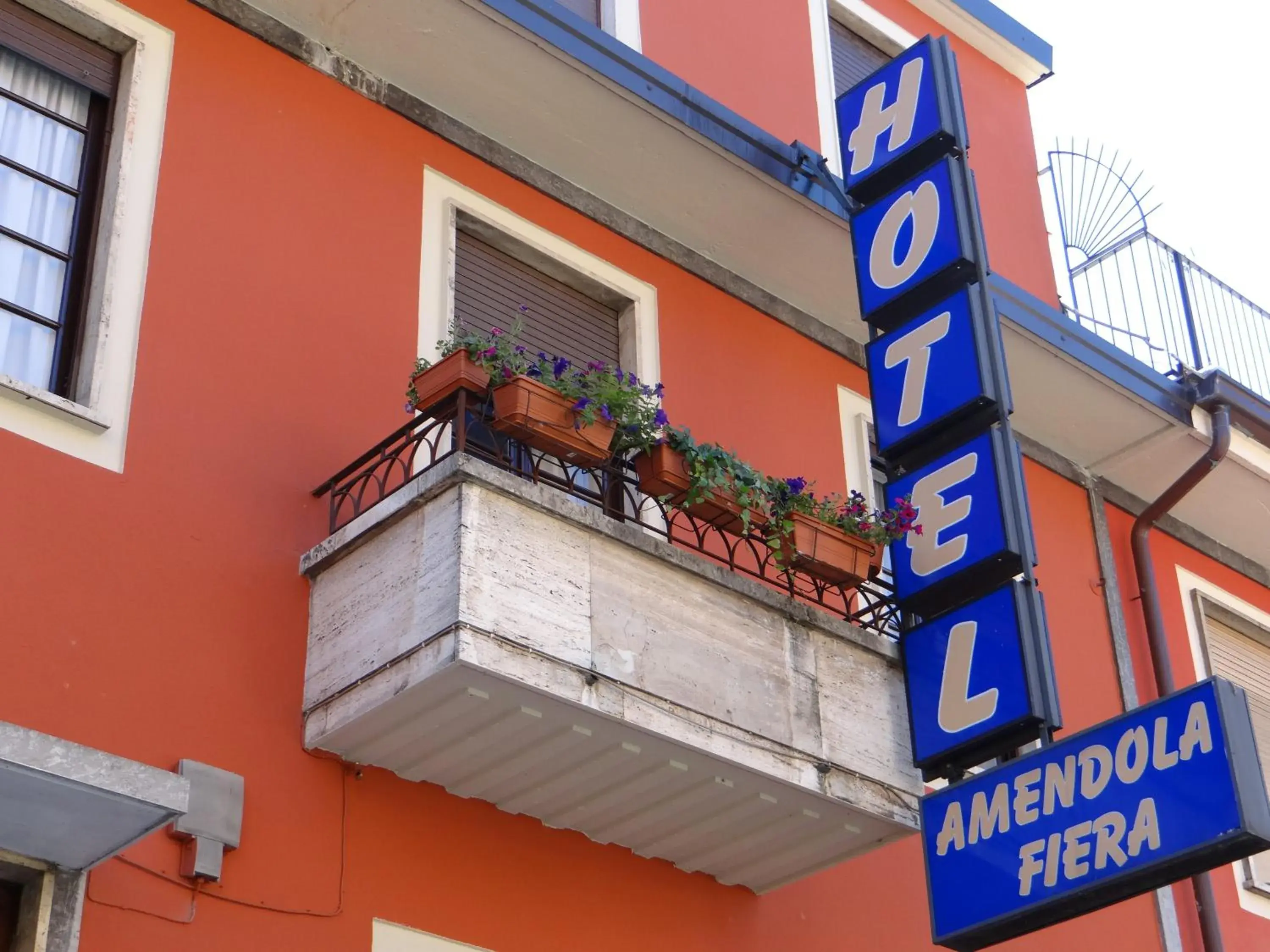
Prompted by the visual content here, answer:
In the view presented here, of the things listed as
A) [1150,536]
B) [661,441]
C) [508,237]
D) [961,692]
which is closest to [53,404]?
[661,441]

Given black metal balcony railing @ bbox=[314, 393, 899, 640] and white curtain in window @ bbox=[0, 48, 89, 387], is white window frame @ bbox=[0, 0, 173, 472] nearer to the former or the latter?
white curtain in window @ bbox=[0, 48, 89, 387]

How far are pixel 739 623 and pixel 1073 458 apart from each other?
550cm

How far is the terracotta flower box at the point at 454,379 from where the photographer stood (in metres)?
8.06

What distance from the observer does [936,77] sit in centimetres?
1056

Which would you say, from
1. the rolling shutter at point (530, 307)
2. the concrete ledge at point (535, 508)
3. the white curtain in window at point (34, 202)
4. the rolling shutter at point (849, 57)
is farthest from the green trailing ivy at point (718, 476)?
the rolling shutter at point (849, 57)

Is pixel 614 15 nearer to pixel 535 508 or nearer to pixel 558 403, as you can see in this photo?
pixel 558 403

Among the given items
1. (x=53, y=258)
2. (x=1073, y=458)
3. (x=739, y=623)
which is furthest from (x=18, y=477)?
(x=1073, y=458)

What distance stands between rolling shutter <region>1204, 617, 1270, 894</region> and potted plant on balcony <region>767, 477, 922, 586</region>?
4.55 meters

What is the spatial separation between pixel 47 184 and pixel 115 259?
1.90 ft

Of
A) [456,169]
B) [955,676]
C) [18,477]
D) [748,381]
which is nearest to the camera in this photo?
[18,477]

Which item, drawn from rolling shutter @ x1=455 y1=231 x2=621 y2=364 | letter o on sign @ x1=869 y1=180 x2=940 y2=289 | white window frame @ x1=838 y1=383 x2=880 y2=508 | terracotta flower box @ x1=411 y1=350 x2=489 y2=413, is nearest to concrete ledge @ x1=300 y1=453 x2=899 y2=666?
terracotta flower box @ x1=411 y1=350 x2=489 y2=413

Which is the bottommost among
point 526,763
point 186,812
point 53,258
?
point 186,812

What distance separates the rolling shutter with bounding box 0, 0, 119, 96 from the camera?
877 centimetres

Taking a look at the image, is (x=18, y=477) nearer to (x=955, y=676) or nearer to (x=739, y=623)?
(x=739, y=623)
